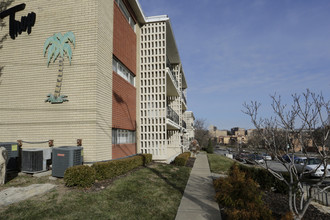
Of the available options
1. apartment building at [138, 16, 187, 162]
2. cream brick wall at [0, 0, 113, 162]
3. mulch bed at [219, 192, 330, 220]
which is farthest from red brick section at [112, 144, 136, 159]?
mulch bed at [219, 192, 330, 220]

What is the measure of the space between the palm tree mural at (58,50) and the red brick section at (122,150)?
11.5ft

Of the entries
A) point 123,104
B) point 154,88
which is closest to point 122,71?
point 123,104

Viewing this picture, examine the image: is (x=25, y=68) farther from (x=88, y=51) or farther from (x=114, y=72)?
(x=114, y=72)

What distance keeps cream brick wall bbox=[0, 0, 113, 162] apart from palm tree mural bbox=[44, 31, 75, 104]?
0.19 meters

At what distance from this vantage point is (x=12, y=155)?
883 cm

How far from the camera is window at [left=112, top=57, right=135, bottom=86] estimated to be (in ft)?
39.8

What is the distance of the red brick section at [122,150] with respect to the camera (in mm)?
11293

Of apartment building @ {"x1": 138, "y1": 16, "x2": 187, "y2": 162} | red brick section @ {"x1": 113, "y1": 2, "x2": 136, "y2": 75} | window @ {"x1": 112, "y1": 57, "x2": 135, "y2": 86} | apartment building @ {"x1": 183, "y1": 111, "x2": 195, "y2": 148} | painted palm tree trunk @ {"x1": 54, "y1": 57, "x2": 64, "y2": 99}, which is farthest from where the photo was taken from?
apartment building @ {"x1": 183, "y1": 111, "x2": 195, "y2": 148}

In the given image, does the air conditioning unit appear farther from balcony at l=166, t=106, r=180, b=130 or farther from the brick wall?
balcony at l=166, t=106, r=180, b=130

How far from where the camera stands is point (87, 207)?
560cm

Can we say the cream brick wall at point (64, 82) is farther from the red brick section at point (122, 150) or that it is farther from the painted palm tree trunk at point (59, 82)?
the red brick section at point (122, 150)

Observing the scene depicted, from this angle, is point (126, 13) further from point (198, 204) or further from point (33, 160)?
point (198, 204)

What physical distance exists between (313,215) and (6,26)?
14547 millimetres

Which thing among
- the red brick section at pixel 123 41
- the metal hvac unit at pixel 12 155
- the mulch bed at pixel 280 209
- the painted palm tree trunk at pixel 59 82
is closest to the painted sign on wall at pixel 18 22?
the painted palm tree trunk at pixel 59 82
